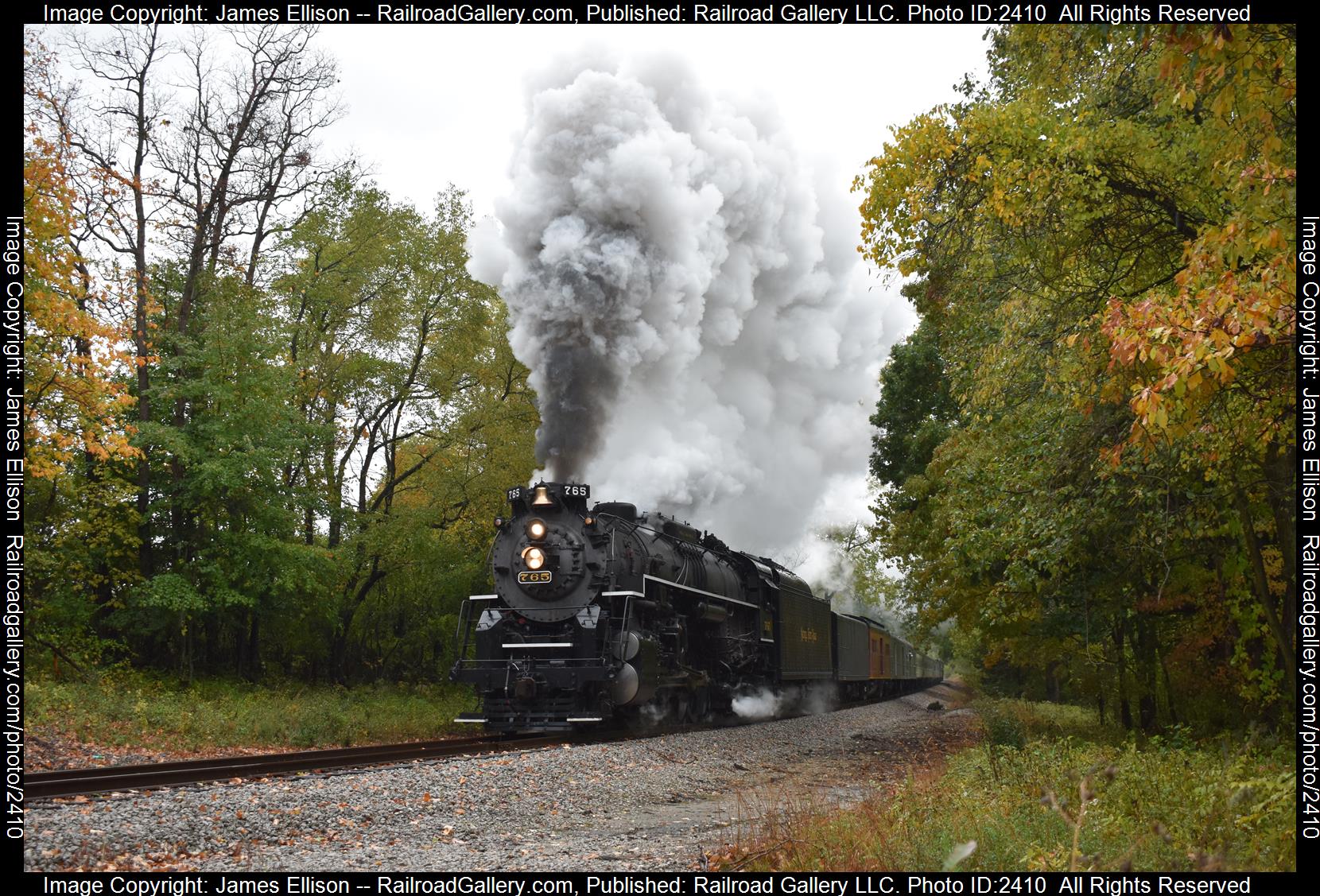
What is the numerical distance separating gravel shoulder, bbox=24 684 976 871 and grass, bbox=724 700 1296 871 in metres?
0.72

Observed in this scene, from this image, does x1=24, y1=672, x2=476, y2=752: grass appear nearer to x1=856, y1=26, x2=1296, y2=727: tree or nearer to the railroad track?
the railroad track

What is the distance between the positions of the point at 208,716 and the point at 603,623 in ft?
19.5

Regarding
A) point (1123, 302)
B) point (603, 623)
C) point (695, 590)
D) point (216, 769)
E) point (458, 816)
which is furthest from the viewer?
point (695, 590)

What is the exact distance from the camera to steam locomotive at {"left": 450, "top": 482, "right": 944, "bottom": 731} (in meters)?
13.6

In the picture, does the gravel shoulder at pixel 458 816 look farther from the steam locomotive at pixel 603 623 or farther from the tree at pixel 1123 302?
the tree at pixel 1123 302

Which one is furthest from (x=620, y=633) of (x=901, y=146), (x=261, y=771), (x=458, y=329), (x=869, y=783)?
(x=458, y=329)

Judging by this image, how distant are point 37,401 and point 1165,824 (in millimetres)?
15059

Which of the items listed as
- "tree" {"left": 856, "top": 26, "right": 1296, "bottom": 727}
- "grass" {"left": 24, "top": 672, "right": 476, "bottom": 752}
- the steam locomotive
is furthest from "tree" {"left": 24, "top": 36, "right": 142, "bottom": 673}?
"tree" {"left": 856, "top": 26, "right": 1296, "bottom": 727}

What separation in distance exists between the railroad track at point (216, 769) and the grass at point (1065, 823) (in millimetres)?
4719

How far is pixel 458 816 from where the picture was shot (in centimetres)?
734

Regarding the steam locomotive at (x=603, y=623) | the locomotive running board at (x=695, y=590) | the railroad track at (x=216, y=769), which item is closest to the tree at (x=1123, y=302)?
the locomotive running board at (x=695, y=590)

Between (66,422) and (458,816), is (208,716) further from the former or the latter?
(458,816)

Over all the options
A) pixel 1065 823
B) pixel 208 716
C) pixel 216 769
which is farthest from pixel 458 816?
pixel 208 716
